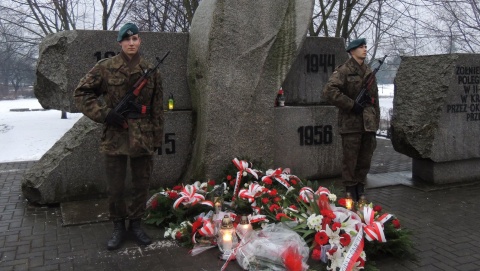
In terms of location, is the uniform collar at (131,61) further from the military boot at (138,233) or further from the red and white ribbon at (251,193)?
the red and white ribbon at (251,193)

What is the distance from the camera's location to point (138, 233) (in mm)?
4250

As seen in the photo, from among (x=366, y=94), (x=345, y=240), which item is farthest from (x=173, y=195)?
(x=366, y=94)

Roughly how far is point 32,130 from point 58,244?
1365 centimetres

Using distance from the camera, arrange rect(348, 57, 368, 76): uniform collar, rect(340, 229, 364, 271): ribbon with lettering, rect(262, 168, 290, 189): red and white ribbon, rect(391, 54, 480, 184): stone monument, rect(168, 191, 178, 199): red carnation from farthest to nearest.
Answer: rect(391, 54, 480, 184): stone monument < rect(262, 168, 290, 189): red and white ribbon < rect(348, 57, 368, 76): uniform collar < rect(168, 191, 178, 199): red carnation < rect(340, 229, 364, 271): ribbon with lettering

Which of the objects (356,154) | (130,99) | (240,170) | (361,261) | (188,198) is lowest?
(361,261)

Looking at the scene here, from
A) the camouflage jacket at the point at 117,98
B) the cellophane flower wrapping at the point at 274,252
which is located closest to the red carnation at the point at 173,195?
the camouflage jacket at the point at 117,98

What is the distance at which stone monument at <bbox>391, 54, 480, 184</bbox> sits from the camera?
21.1 ft

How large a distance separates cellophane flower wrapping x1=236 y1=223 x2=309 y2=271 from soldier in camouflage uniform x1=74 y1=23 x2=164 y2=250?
106 centimetres

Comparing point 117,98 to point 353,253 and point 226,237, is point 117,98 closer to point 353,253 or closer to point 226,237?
point 226,237

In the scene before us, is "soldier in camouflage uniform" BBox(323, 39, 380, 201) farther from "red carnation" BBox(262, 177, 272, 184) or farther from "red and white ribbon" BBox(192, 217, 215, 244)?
"red and white ribbon" BBox(192, 217, 215, 244)

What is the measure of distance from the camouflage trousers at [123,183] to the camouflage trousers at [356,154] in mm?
2363

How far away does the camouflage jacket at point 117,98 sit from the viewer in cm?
400

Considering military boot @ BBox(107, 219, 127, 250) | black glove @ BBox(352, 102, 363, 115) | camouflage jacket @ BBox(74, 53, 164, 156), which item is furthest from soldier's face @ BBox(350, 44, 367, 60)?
military boot @ BBox(107, 219, 127, 250)

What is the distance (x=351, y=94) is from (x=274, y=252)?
2339mm
